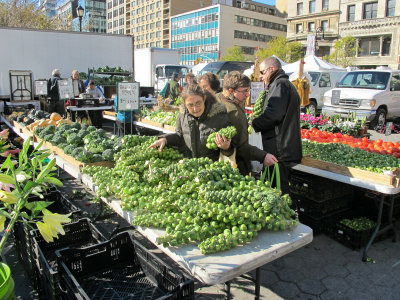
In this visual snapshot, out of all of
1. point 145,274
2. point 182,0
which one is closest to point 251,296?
point 145,274

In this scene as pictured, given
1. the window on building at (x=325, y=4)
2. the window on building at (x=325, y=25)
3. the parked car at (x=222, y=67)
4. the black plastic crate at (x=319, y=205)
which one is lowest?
the black plastic crate at (x=319, y=205)

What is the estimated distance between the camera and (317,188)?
382 cm

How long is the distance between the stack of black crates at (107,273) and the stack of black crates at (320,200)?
222cm

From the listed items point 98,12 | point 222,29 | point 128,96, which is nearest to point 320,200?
point 128,96

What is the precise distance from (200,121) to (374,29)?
158 ft

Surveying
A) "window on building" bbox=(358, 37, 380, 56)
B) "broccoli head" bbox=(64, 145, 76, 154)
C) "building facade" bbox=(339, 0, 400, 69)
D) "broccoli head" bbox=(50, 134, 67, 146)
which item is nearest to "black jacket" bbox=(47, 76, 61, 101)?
"broccoli head" bbox=(50, 134, 67, 146)

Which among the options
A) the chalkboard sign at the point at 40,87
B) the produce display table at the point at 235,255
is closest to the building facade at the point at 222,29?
the chalkboard sign at the point at 40,87

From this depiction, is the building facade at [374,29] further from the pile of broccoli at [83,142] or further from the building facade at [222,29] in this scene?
the pile of broccoli at [83,142]

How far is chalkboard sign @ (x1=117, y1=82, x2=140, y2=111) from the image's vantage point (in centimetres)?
615

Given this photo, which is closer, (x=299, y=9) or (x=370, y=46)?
(x=370, y=46)

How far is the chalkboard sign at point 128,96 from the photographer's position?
20.2 ft

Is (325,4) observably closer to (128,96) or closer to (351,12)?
(351,12)

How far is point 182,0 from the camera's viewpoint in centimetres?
8944

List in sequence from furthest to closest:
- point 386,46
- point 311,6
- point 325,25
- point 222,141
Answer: point 311,6
point 325,25
point 386,46
point 222,141
